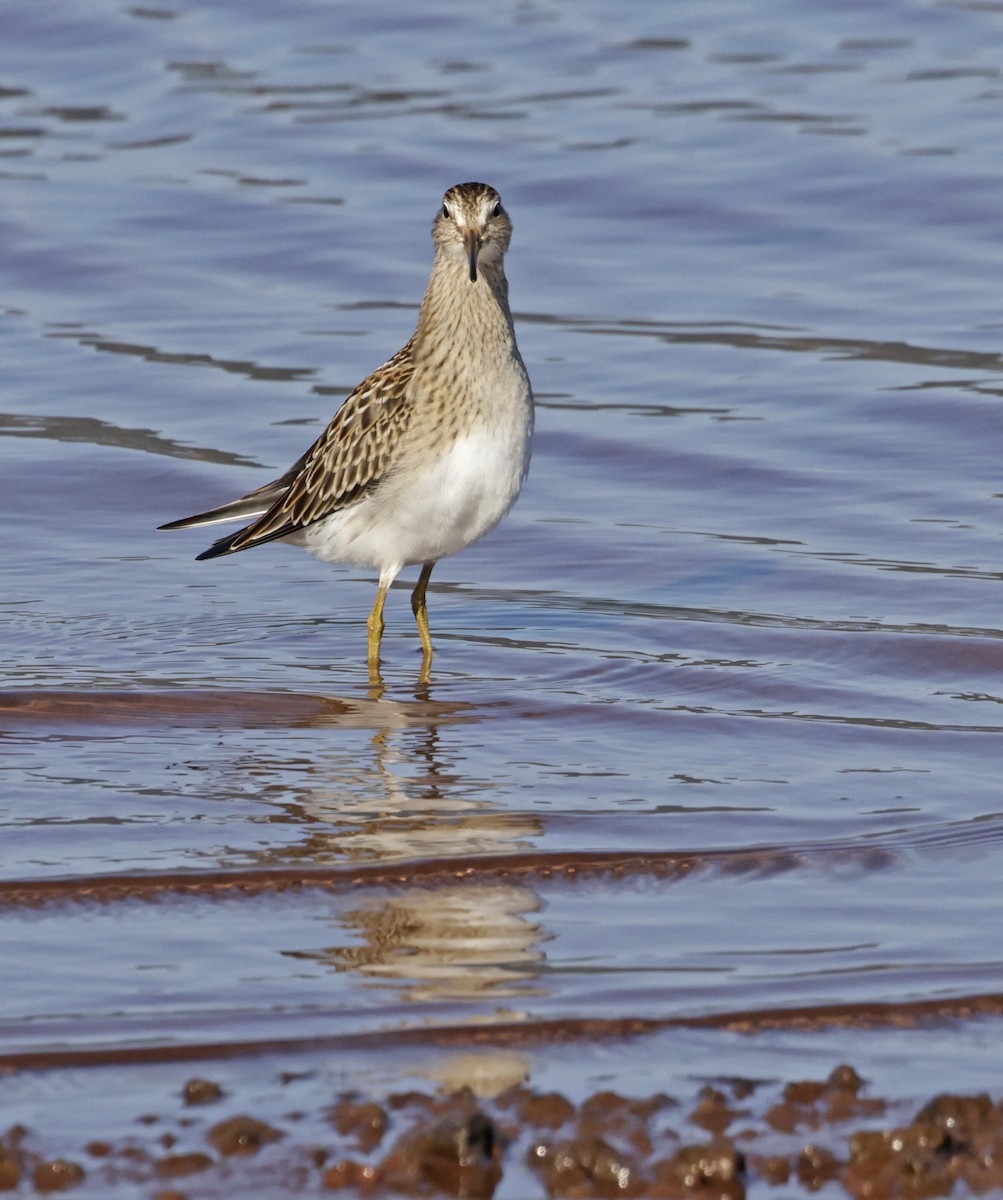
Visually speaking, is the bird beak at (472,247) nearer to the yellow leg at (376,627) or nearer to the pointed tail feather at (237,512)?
the yellow leg at (376,627)

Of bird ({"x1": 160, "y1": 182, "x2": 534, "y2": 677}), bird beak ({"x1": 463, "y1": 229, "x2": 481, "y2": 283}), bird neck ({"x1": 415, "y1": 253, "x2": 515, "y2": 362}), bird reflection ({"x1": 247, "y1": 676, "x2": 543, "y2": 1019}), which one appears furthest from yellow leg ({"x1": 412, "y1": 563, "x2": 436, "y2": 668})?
bird beak ({"x1": 463, "y1": 229, "x2": 481, "y2": 283})

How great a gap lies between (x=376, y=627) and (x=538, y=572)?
1448 mm

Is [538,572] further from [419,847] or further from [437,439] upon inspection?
[419,847]

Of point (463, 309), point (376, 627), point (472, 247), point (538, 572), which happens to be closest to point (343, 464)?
point (376, 627)

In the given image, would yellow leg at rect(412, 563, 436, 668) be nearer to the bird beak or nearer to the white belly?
the white belly

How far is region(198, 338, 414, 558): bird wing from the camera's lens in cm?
823

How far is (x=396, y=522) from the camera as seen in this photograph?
26.9 feet

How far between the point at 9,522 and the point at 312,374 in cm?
285

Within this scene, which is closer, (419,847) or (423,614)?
(419,847)

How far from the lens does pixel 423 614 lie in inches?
332

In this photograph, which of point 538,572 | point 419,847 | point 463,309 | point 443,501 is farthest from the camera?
point 538,572

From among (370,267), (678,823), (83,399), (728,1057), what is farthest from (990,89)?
(728,1057)

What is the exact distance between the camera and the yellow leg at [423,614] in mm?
8258

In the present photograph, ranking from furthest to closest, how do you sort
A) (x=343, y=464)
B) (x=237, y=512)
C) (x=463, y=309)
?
(x=237, y=512) < (x=343, y=464) < (x=463, y=309)
